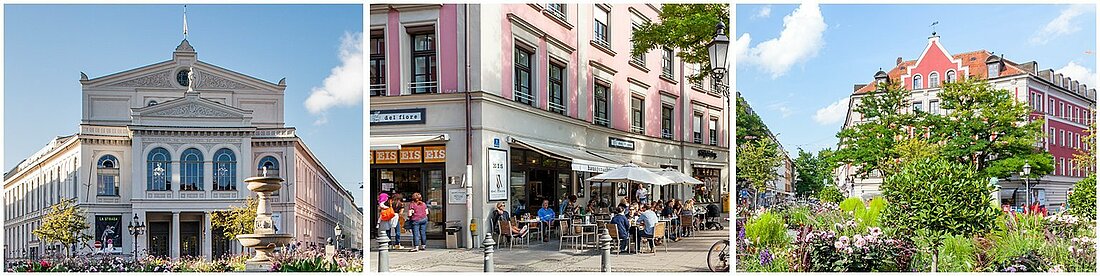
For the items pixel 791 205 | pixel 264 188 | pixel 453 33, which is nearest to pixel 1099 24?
pixel 791 205

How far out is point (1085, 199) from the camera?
22.1 ft

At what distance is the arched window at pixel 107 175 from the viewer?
22.9 feet

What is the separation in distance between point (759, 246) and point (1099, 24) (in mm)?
2827

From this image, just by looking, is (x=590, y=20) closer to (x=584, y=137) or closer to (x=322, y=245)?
(x=584, y=137)

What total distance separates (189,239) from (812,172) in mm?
5043

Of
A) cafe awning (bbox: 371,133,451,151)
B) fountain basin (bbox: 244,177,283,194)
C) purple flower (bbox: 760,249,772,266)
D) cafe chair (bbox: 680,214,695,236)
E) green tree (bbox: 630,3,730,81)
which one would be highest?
green tree (bbox: 630,3,730,81)

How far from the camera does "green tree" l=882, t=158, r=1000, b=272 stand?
6.17m

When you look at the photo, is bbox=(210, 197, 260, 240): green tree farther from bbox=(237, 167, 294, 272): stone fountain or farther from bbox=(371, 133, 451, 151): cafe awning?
bbox=(371, 133, 451, 151): cafe awning

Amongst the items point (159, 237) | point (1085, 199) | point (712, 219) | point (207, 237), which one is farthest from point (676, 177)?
point (159, 237)

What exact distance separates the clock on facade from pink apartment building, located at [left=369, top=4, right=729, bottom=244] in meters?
1.84

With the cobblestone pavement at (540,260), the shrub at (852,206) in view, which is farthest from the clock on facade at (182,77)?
the shrub at (852,206)

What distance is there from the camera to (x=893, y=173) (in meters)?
6.50

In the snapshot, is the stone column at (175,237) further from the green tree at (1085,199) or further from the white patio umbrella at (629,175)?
the green tree at (1085,199)

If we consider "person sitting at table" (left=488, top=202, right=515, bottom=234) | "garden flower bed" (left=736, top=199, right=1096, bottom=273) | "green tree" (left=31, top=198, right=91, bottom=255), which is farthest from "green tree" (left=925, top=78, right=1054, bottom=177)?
"green tree" (left=31, top=198, right=91, bottom=255)
